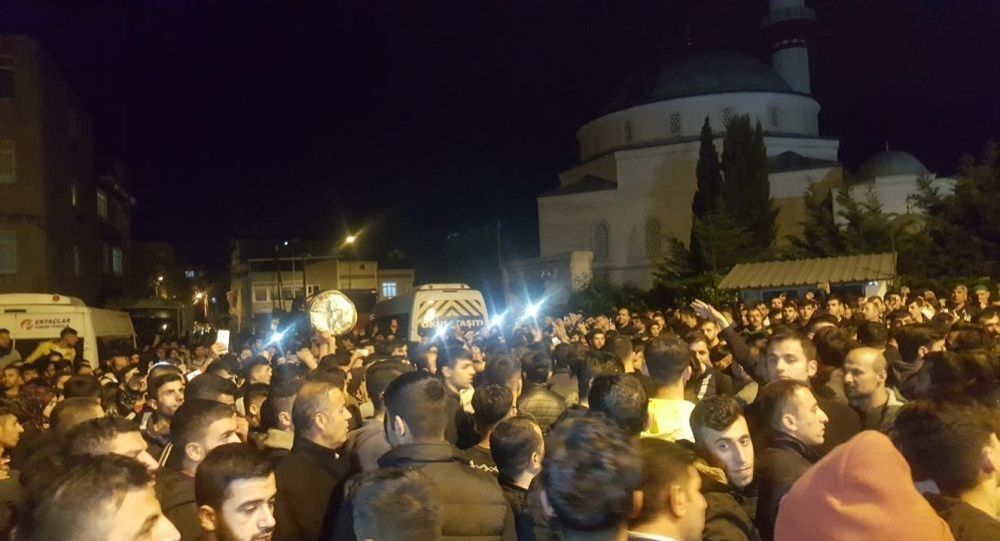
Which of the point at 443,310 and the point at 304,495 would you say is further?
the point at 443,310

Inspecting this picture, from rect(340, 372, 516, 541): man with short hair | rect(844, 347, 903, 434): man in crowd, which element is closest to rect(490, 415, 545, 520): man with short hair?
rect(340, 372, 516, 541): man with short hair

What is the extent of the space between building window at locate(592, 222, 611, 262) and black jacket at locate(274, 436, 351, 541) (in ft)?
184

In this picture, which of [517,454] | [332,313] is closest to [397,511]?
[517,454]

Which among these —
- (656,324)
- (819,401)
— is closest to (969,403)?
(819,401)

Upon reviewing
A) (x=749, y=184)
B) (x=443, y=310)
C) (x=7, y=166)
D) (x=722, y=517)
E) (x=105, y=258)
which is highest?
(x=749, y=184)

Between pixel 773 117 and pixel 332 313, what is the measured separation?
170 feet

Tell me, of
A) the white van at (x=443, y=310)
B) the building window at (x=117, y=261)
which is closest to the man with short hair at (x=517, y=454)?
the white van at (x=443, y=310)

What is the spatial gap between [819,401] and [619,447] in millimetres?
2813

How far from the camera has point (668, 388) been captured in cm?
559

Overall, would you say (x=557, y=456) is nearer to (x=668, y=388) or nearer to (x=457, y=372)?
(x=668, y=388)

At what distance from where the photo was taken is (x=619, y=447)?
275cm

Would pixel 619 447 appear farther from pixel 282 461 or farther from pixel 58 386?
pixel 58 386

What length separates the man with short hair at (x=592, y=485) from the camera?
2.67 m

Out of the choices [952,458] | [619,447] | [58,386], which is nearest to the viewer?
[619,447]
